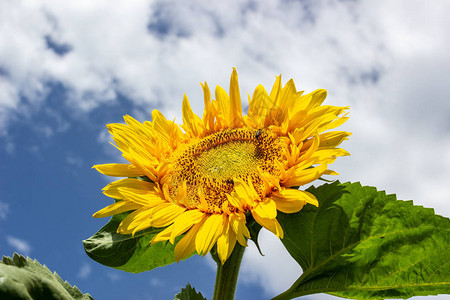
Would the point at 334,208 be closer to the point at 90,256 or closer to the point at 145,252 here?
the point at 145,252

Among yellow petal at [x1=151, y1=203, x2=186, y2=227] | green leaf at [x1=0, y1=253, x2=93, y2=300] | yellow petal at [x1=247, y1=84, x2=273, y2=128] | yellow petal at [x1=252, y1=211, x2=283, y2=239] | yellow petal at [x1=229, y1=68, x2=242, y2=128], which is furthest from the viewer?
yellow petal at [x1=229, y1=68, x2=242, y2=128]

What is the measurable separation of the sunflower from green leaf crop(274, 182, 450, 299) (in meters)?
0.24

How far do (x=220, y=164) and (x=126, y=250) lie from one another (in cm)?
94

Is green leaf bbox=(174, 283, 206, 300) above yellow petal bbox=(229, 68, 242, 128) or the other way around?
the other way around

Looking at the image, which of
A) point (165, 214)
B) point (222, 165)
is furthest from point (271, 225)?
point (222, 165)

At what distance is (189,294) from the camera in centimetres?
294

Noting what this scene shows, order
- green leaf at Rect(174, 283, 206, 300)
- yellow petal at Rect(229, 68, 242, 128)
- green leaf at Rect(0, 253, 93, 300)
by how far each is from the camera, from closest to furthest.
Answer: green leaf at Rect(0, 253, 93, 300), green leaf at Rect(174, 283, 206, 300), yellow petal at Rect(229, 68, 242, 128)

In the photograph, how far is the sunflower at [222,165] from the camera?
267 cm

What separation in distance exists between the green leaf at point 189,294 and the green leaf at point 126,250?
45cm

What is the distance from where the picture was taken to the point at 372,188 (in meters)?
2.85

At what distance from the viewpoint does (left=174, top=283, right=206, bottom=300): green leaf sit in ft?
9.56

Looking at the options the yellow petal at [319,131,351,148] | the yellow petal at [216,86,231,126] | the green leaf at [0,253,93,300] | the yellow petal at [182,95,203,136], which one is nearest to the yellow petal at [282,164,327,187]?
the yellow petal at [319,131,351,148]

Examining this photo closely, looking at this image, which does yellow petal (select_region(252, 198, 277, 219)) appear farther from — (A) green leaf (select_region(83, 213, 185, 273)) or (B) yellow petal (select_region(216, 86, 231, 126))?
(B) yellow petal (select_region(216, 86, 231, 126))

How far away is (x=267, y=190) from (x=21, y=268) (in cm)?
144
